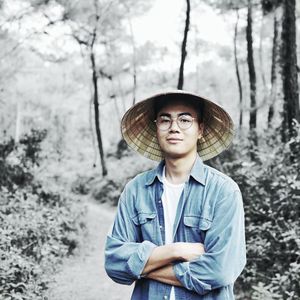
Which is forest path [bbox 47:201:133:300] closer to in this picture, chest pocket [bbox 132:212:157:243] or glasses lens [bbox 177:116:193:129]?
chest pocket [bbox 132:212:157:243]

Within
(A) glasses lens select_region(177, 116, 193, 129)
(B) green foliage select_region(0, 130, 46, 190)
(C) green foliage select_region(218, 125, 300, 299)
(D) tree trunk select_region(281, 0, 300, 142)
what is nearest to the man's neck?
(A) glasses lens select_region(177, 116, 193, 129)

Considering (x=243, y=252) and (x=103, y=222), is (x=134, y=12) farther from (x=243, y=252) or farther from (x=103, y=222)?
(x=243, y=252)

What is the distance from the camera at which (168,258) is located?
6.48 ft

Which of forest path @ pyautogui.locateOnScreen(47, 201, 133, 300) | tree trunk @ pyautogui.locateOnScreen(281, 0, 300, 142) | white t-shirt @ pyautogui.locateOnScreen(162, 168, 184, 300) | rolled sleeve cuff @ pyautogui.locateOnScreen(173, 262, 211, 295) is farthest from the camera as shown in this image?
tree trunk @ pyautogui.locateOnScreen(281, 0, 300, 142)

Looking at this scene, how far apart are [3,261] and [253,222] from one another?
370 cm

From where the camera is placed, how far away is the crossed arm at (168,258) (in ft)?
6.49

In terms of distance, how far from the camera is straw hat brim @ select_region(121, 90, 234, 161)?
7.72 feet

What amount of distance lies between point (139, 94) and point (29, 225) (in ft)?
82.3

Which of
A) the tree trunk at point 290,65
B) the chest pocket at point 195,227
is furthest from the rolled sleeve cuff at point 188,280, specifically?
the tree trunk at point 290,65

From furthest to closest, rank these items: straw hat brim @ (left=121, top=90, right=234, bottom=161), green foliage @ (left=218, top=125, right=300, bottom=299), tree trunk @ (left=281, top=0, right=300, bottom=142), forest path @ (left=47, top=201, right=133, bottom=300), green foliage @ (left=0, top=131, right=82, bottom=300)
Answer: tree trunk @ (left=281, top=0, right=300, bottom=142) → forest path @ (left=47, top=201, right=133, bottom=300) → green foliage @ (left=0, top=131, right=82, bottom=300) → green foliage @ (left=218, top=125, right=300, bottom=299) → straw hat brim @ (left=121, top=90, right=234, bottom=161)

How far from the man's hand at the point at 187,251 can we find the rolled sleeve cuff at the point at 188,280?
33 mm

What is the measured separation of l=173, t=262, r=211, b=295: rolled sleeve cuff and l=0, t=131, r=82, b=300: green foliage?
330 cm

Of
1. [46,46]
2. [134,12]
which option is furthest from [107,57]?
[46,46]

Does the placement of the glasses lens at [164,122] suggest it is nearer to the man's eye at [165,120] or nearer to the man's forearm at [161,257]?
the man's eye at [165,120]
